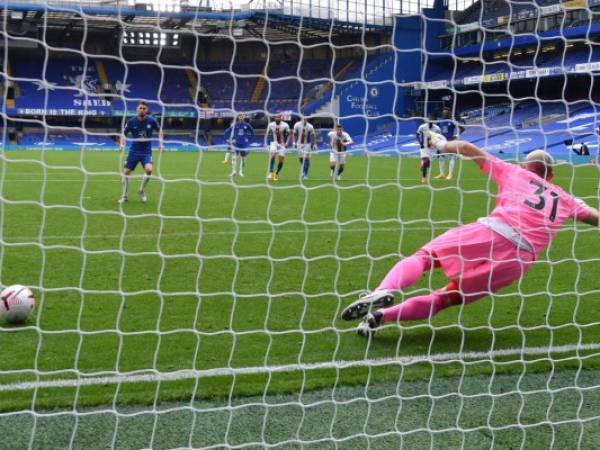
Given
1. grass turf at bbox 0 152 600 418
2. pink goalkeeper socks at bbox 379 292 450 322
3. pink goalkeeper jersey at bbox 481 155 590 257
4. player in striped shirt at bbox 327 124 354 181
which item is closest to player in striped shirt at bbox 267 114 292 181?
player in striped shirt at bbox 327 124 354 181

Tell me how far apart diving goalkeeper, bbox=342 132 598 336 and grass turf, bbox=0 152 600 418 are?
6.1 inches

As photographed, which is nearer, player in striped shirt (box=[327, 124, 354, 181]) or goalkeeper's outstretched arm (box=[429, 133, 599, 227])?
goalkeeper's outstretched arm (box=[429, 133, 599, 227])

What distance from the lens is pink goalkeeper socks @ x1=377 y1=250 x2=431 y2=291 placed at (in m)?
4.53

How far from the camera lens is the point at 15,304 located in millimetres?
4652

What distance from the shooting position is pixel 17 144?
28.5 meters

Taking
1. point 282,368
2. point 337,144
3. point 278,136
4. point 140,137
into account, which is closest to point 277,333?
point 282,368

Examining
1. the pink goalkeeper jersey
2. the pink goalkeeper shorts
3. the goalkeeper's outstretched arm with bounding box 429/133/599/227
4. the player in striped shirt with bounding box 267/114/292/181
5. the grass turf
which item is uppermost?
the goalkeeper's outstretched arm with bounding box 429/133/599/227

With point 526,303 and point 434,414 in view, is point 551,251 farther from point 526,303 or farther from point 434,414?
point 434,414

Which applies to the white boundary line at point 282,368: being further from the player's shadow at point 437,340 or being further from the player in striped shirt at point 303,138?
the player in striped shirt at point 303,138

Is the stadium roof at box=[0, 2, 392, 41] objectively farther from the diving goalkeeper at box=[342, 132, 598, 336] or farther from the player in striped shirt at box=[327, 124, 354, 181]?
the diving goalkeeper at box=[342, 132, 598, 336]

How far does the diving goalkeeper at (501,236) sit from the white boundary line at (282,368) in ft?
0.89

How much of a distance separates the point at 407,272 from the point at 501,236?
0.65 m

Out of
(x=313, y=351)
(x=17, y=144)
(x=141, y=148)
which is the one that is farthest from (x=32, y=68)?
(x=313, y=351)

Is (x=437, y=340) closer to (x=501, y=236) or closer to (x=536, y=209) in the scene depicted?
(x=501, y=236)
